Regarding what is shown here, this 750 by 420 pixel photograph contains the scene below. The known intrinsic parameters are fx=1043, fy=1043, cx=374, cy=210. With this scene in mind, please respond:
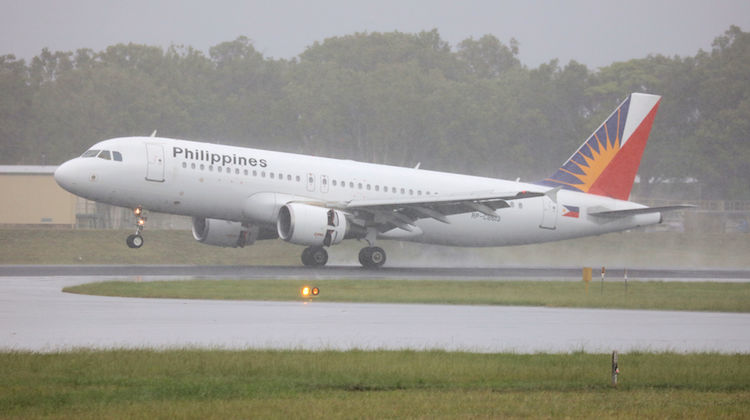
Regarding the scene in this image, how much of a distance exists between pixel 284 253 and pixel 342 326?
30206 mm

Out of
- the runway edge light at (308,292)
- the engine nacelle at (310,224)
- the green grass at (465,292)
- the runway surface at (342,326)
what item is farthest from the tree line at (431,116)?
the runway surface at (342,326)

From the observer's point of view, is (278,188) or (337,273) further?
(278,188)

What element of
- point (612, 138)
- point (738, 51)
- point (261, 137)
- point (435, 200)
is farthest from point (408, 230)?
point (738, 51)

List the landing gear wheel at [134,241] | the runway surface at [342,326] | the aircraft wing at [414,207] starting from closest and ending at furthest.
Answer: the runway surface at [342,326] < the landing gear wheel at [134,241] < the aircraft wing at [414,207]

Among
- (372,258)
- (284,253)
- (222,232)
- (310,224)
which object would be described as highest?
(310,224)

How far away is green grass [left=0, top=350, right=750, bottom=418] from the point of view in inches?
440

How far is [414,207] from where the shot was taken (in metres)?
37.4

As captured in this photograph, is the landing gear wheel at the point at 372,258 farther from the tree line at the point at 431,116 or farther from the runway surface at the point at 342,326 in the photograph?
the tree line at the point at 431,116

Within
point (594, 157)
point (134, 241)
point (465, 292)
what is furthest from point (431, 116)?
point (465, 292)

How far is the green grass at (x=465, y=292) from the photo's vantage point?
24.4 metres

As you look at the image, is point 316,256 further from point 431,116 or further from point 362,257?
point 431,116

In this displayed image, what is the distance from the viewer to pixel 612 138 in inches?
1714

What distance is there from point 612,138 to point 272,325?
91.6 ft

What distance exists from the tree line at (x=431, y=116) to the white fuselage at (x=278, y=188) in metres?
45.2
